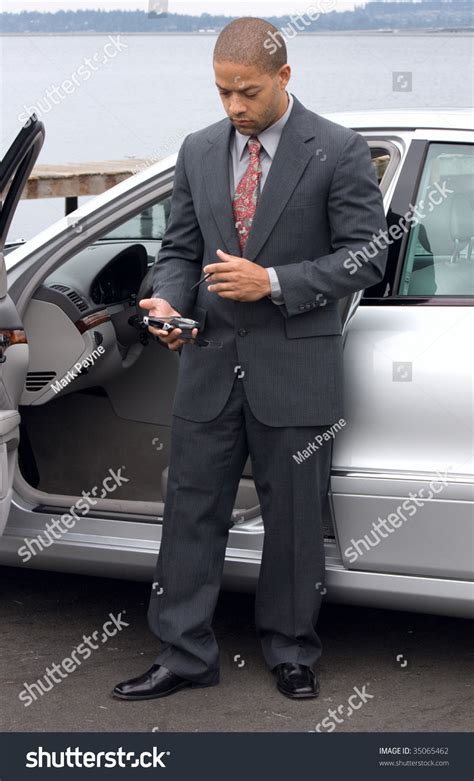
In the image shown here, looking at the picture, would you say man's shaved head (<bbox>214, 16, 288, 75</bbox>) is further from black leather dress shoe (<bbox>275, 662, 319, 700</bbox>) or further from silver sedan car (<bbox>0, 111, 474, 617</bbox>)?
black leather dress shoe (<bbox>275, 662, 319, 700</bbox>)

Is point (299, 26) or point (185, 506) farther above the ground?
point (299, 26)

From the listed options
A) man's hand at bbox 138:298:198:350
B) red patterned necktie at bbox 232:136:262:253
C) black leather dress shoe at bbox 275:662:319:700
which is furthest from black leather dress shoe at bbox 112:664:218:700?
red patterned necktie at bbox 232:136:262:253

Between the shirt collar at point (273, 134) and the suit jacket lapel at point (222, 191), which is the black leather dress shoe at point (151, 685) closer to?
the suit jacket lapel at point (222, 191)

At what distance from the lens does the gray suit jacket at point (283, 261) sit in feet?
10.6

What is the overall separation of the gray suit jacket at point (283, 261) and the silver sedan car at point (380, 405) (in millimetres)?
86

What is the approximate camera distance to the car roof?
11.5ft

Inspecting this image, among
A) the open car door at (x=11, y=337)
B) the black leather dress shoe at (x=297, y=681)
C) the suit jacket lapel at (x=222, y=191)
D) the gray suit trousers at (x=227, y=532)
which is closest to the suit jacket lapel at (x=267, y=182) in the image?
the suit jacket lapel at (x=222, y=191)

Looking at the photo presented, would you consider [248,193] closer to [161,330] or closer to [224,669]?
[161,330]

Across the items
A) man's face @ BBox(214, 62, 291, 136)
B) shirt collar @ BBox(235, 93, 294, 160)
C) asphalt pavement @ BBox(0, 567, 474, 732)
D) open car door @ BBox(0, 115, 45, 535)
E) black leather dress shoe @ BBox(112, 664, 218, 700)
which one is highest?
man's face @ BBox(214, 62, 291, 136)

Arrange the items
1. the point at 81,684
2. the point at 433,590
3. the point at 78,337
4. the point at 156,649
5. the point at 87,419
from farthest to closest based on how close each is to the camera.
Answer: the point at 87,419, the point at 78,337, the point at 156,649, the point at 81,684, the point at 433,590
